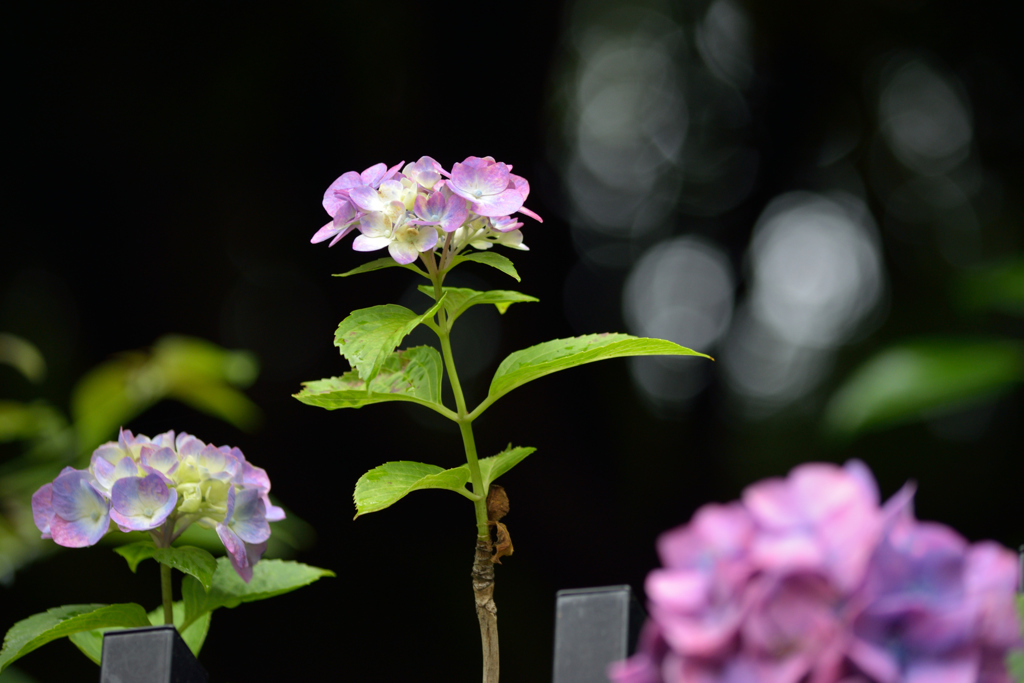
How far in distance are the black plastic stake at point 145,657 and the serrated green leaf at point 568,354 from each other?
256mm

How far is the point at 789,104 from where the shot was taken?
430 centimetres

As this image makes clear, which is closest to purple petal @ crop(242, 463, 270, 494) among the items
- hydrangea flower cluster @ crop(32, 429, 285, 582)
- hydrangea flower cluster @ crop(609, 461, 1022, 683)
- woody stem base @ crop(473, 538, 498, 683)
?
hydrangea flower cluster @ crop(32, 429, 285, 582)

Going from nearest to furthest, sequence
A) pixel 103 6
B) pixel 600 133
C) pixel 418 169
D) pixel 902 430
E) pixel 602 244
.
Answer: pixel 418 169 → pixel 103 6 → pixel 902 430 → pixel 602 244 → pixel 600 133

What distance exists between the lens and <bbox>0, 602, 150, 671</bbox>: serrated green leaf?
58 cm

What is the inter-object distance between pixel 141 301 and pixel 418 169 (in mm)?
2958

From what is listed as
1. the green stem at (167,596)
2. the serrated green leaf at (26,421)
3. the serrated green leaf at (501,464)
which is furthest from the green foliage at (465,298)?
the serrated green leaf at (26,421)

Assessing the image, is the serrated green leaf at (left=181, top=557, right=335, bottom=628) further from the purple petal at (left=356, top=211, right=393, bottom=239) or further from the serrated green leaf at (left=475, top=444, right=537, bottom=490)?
the purple petal at (left=356, top=211, right=393, bottom=239)

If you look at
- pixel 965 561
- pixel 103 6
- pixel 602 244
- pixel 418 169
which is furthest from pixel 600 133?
pixel 965 561

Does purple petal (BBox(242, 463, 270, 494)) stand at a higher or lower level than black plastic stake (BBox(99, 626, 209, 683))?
higher

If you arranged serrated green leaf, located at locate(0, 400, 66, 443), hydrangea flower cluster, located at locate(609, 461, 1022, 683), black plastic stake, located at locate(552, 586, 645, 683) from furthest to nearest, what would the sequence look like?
1. serrated green leaf, located at locate(0, 400, 66, 443)
2. black plastic stake, located at locate(552, 586, 645, 683)
3. hydrangea flower cluster, located at locate(609, 461, 1022, 683)

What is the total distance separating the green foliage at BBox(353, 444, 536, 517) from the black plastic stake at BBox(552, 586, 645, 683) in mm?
118

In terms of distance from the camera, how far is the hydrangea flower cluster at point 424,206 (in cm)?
57

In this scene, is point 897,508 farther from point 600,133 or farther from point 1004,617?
point 600,133

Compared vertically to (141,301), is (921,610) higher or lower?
higher
